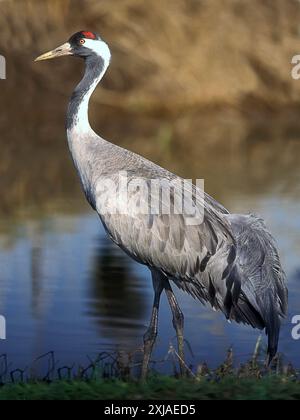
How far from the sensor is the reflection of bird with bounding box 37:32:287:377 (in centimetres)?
705

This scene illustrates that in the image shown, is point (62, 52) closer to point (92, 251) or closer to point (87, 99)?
point (87, 99)

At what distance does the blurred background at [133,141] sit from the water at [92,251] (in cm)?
2

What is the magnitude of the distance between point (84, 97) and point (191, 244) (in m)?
1.27

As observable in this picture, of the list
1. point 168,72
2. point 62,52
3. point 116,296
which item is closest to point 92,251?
point 116,296

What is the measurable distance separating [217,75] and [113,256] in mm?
11812

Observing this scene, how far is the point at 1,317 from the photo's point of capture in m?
8.98

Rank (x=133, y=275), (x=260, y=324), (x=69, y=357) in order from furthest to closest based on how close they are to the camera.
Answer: (x=133, y=275)
(x=69, y=357)
(x=260, y=324)

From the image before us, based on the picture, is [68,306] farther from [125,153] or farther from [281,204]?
[281,204]

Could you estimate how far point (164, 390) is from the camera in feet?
20.9

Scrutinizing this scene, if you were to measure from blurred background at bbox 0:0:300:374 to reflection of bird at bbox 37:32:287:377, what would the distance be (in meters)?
1.03

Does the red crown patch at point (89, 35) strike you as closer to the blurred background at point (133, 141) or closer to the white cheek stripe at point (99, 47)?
the white cheek stripe at point (99, 47)

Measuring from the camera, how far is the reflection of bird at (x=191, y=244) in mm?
7051

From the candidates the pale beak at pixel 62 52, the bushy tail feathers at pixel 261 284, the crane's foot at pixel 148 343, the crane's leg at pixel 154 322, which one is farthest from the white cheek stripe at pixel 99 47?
the crane's foot at pixel 148 343

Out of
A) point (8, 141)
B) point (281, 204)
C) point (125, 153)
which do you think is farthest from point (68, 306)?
point (8, 141)
